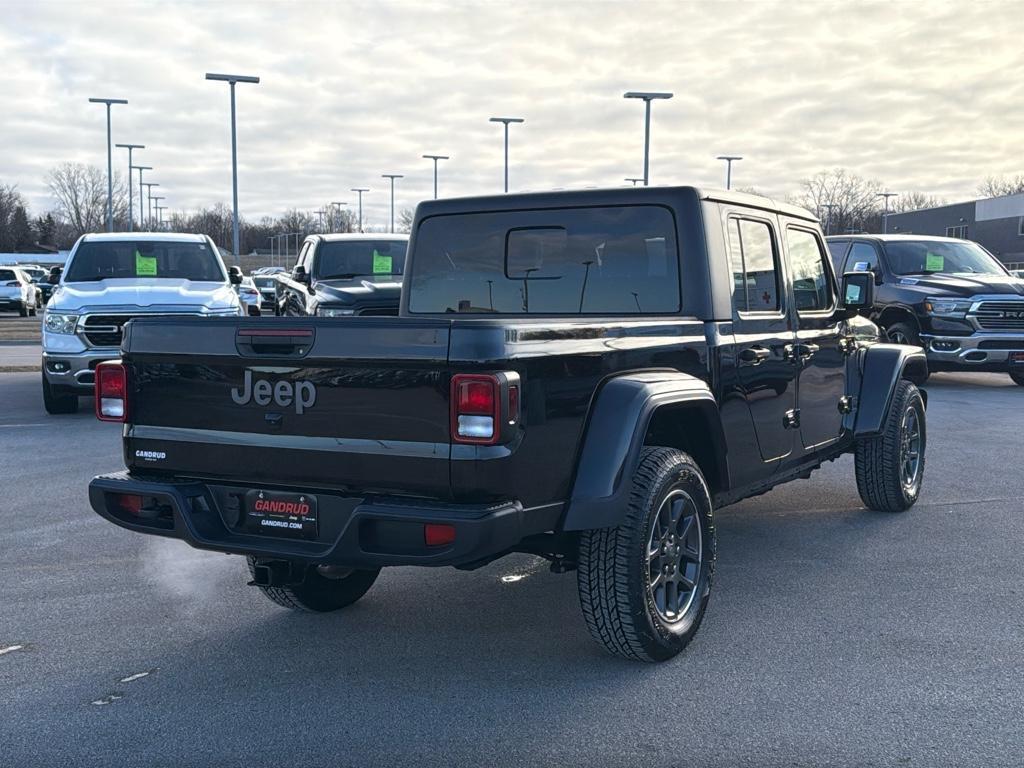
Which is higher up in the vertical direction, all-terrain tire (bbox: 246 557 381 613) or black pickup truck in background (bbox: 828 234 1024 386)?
black pickup truck in background (bbox: 828 234 1024 386)

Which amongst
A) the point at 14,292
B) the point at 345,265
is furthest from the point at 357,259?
the point at 14,292

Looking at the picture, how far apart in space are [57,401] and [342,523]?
9032 millimetres

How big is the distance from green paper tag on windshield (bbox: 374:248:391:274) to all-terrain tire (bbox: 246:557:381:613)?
9.83 m

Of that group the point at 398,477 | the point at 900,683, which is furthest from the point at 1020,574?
the point at 398,477

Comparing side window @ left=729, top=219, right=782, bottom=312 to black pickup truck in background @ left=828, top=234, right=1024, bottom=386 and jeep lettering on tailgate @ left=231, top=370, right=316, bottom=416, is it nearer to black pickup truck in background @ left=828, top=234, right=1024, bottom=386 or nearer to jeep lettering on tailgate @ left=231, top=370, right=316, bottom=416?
jeep lettering on tailgate @ left=231, top=370, right=316, bottom=416

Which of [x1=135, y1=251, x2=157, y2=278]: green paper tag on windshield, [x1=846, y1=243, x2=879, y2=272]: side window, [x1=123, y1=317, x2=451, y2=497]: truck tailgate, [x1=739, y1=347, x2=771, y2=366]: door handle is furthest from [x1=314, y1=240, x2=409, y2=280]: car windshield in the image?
[x1=123, y1=317, x2=451, y2=497]: truck tailgate

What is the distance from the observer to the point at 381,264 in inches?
585

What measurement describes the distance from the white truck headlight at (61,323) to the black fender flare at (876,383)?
26.9 feet

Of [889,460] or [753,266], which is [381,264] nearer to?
[889,460]

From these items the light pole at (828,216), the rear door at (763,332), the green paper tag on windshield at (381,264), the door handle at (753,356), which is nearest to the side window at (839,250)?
the green paper tag on windshield at (381,264)

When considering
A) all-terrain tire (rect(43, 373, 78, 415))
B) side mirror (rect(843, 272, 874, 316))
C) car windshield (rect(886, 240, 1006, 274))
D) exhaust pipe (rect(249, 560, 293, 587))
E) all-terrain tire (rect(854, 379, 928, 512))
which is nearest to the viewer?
exhaust pipe (rect(249, 560, 293, 587))

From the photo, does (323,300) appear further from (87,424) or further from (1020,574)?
(1020,574)

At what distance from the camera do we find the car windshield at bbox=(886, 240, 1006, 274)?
15.2 m

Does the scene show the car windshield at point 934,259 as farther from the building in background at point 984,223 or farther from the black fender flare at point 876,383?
the building in background at point 984,223
